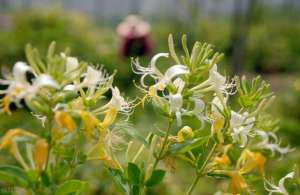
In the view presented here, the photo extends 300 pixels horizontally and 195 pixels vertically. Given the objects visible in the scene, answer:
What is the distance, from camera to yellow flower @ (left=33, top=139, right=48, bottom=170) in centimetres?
57

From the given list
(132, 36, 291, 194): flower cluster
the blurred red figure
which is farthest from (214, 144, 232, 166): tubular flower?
the blurred red figure

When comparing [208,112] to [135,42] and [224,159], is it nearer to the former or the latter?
[224,159]

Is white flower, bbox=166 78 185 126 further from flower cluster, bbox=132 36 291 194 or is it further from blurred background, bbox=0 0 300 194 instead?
blurred background, bbox=0 0 300 194

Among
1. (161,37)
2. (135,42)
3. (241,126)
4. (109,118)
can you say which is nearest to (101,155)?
(109,118)

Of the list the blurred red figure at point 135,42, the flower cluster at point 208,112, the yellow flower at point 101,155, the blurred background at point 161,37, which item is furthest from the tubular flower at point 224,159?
the blurred red figure at point 135,42

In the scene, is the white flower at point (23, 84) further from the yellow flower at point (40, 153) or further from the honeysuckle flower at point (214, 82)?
the honeysuckle flower at point (214, 82)

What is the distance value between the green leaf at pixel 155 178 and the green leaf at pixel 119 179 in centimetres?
2

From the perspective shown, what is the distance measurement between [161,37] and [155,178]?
20.0ft

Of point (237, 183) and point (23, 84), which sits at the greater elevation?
point (23, 84)

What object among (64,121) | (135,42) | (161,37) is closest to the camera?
(64,121)

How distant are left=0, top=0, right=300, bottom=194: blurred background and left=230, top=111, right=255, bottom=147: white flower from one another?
1634 millimetres

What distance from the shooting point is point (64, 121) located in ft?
1.84

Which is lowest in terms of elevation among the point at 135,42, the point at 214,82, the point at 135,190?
the point at 135,42

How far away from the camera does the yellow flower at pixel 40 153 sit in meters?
0.57
